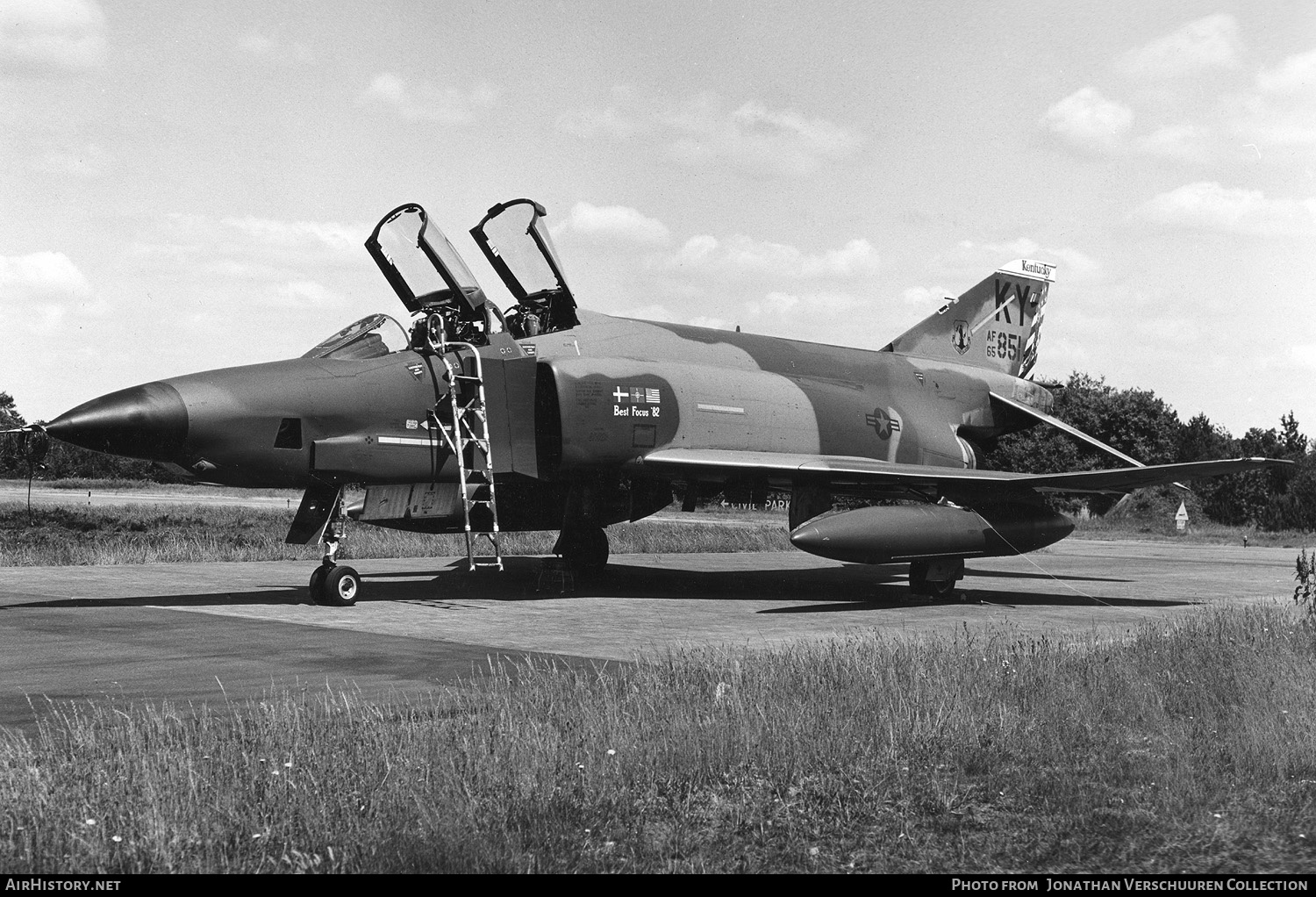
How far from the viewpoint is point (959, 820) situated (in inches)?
185

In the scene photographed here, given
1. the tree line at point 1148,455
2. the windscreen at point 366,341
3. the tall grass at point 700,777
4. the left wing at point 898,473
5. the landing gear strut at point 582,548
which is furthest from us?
the tree line at point 1148,455

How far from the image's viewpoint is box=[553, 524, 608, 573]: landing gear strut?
16.7 m

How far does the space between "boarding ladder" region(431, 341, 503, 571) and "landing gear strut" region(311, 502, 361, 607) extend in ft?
4.61

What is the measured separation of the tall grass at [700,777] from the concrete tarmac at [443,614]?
118cm

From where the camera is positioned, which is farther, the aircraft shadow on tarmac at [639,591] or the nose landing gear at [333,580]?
the aircraft shadow on tarmac at [639,591]

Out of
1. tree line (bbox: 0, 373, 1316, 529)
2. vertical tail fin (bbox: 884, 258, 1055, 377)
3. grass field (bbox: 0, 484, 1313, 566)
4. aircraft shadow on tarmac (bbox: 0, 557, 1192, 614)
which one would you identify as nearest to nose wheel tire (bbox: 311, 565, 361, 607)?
aircraft shadow on tarmac (bbox: 0, 557, 1192, 614)

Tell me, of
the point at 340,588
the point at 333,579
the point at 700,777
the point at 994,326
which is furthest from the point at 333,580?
the point at 994,326

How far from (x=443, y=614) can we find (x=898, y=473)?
6109 mm

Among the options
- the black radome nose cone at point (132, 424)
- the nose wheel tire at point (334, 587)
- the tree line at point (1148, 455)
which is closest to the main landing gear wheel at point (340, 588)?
the nose wheel tire at point (334, 587)

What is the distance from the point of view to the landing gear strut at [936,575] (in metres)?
15.2

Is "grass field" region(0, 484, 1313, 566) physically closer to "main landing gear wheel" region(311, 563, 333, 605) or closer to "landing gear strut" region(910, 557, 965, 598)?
"main landing gear wheel" region(311, 563, 333, 605)

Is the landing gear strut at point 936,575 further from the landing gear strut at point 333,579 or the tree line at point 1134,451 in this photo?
the tree line at point 1134,451

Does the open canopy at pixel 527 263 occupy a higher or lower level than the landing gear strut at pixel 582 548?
higher

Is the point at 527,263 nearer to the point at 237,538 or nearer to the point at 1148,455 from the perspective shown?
the point at 237,538
